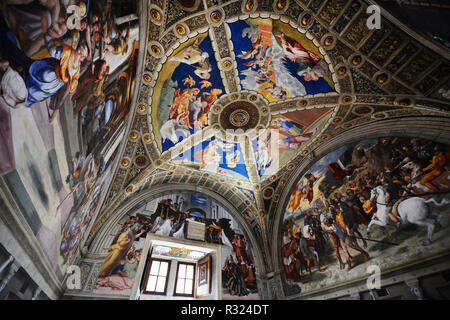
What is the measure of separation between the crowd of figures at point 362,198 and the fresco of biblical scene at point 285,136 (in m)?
1.33

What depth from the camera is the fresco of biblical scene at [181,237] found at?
6.94 m

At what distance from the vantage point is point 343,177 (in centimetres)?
780

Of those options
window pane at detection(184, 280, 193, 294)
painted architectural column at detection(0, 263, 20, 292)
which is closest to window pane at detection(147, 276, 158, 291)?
window pane at detection(184, 280, 193, 294)

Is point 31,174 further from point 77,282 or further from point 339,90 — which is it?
point 339,90

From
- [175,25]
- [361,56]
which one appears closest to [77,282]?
[175,25]

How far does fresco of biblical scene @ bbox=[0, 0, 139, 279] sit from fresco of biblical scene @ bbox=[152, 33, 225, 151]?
156cm

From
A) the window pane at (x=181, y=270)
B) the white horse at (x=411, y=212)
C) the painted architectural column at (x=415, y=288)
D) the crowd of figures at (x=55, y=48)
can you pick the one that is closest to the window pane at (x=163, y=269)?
the window pane at (x=181, y=270)

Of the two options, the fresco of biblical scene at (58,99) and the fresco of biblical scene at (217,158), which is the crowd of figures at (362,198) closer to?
the fresco of biblical scene at (217,158)

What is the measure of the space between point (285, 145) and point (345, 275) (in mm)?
5162

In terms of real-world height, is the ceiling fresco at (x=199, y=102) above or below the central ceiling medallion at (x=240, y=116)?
below

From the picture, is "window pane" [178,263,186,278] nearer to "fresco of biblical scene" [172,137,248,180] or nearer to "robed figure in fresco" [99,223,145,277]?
"robed figure in fresco" [99,223,145,277]

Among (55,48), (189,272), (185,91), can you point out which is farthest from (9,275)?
(189,272)

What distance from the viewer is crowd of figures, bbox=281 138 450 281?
18.0 feet

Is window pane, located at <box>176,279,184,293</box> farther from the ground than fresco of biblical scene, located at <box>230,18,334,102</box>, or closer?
closer
